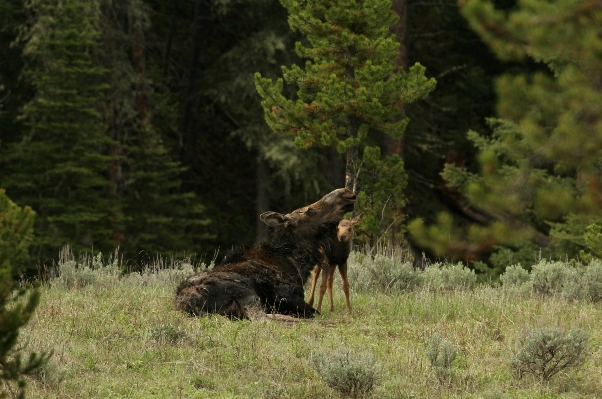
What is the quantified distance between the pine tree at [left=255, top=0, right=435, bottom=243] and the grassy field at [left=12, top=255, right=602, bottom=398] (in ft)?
15.0

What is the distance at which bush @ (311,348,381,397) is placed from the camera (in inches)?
286

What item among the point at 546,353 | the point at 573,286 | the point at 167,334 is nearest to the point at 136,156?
the point at 573,286

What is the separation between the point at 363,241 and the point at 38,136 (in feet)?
29.4

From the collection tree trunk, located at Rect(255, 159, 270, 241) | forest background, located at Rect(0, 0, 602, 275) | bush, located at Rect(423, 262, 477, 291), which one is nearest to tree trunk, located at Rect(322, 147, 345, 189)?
forest background, located at Rect(0, 0, 602, 275)

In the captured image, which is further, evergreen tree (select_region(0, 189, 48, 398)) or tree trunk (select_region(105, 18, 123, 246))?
tree trunk (select_region(105, 18, 123, 246))

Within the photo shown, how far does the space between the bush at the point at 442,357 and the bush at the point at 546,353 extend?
54 cm

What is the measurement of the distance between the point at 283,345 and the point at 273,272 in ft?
6.21

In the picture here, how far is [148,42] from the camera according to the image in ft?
94.1

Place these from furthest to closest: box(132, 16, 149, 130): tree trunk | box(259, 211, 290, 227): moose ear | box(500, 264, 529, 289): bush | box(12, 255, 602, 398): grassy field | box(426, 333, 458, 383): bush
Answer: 1. box(132, 16, 149, 130): tree trunk
2. box(500, 264, 529, 289): bush
3. box(259, 211, 290, 227): moose ear
4. box(426, 333, 458, 383): bush
5. box(12, 255, 602, 398): grassy field

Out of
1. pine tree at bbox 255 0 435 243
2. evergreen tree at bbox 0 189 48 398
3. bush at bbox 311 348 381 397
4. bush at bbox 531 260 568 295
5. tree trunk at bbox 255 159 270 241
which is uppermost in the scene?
pine tree at bbox 255 0 435 243

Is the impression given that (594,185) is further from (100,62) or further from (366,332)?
(100,62)

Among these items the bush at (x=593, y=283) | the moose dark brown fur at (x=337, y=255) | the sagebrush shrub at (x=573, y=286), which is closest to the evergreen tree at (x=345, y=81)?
the sagebrush shrub at (x=573, y=286)

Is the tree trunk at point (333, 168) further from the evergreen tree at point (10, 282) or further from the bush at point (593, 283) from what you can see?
the evergreen tree at point (10, 282)

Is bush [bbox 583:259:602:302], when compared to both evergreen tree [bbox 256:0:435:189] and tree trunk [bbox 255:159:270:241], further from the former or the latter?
tree trunk [bbox 255:159:270:241]
